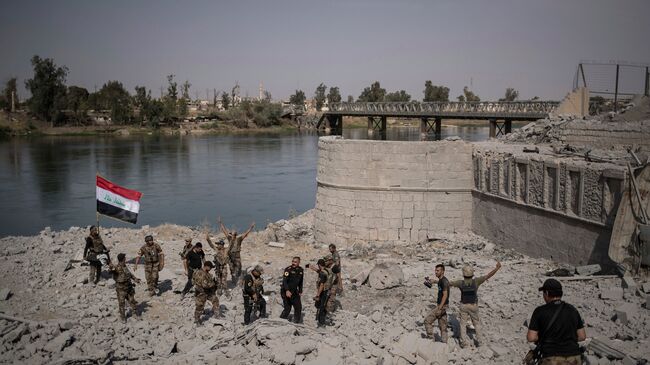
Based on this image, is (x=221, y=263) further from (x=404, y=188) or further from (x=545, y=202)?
(x=545, y=202)

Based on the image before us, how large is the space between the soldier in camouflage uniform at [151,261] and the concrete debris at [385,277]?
15.2 ft

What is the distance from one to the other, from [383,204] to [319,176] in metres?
2.57

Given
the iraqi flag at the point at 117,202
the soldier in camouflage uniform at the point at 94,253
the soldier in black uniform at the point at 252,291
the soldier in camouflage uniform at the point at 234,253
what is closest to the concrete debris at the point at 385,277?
the soldier in camouflage uniform at the point at 234,253

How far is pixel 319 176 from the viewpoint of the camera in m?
18.9

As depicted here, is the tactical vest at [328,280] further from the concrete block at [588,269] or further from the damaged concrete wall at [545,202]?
the damaged concrete wall at [545,202]

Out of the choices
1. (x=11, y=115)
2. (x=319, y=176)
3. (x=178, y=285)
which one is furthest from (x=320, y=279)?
(x=11, y=115)

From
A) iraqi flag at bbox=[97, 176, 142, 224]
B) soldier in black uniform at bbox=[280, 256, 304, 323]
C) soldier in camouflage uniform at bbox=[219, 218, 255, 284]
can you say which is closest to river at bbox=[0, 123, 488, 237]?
iraqi flag at bbox=[97, 176, 142, 224]

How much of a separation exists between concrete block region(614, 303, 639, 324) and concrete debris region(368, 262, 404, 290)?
4.71m

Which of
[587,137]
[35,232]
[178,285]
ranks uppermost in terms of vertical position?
[587,137]

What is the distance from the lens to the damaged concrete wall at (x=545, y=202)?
12219 millimetres

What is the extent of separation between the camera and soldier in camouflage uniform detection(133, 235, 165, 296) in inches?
458

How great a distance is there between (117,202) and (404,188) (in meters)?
8.13

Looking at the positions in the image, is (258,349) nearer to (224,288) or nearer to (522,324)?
(224,288)

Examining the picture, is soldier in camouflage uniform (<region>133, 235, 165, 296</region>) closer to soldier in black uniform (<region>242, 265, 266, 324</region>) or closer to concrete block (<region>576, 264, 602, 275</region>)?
soldier in black uniform (<region>242, 265, 266, 324</region>)
